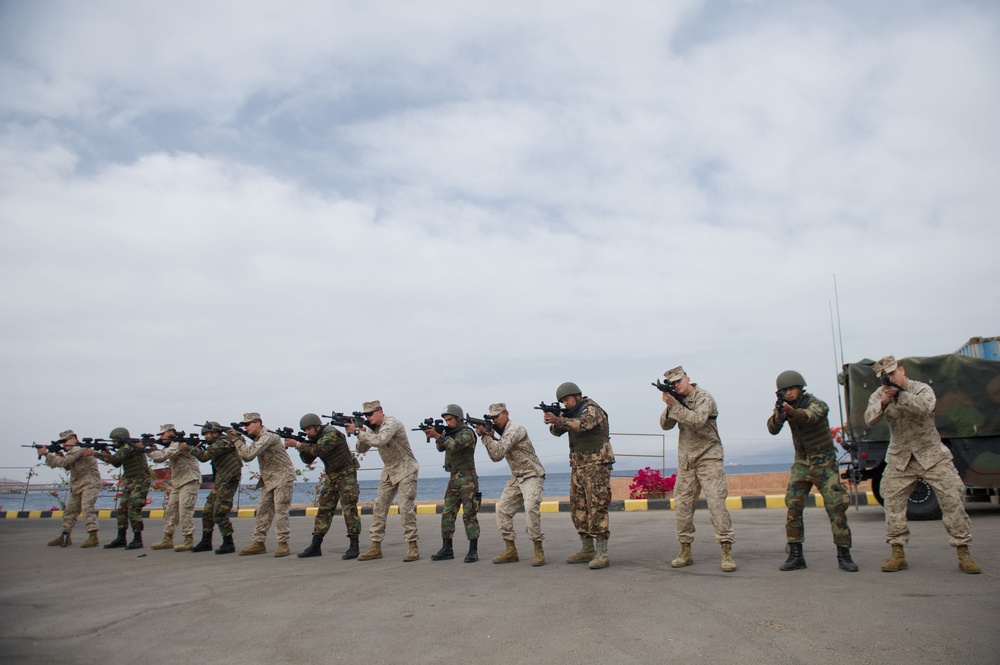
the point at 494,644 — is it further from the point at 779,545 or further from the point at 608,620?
the point at 779,545

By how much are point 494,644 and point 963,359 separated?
9599mm

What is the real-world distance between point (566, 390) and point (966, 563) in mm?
4087

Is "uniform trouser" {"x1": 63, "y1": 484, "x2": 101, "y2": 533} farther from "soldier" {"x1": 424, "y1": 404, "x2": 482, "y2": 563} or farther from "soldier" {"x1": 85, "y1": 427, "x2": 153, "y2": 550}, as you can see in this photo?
"soldier" {"x1": 424, "y1": 404, "x2": 482, "y2": 563}

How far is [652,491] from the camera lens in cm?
1641

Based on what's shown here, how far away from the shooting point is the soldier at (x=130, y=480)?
462 inches

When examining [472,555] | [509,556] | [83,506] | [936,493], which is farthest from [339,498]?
[936,493]

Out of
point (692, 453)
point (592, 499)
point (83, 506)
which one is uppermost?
point (692, 453)

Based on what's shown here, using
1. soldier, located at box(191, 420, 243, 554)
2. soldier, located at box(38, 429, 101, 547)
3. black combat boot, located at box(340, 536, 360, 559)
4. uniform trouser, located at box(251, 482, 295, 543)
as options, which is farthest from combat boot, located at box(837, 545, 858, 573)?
soldier, located at box(38, 429, 101, 547)

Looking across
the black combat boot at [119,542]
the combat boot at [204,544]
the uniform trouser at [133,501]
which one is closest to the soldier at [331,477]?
the combat boot at [204,544]

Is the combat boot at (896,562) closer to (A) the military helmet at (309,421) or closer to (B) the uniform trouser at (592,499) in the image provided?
(B) the uniform trouser at (592,499)

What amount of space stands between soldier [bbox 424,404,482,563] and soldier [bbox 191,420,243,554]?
138 inches

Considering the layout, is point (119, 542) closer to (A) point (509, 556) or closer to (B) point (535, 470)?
(A) point (509, 556)

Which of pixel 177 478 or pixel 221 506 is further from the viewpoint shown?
pixel 177 478

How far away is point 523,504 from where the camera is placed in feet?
27.6
